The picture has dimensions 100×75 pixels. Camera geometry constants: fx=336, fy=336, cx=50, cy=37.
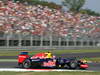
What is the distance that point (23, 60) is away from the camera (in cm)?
1889

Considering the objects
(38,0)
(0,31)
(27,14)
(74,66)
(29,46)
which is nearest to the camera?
(74,66)

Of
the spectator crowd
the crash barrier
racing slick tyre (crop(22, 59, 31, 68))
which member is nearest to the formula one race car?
racing slick tyre (crop(22, 59, 31, 68))

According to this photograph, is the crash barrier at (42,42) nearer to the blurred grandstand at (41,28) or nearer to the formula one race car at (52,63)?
the blurred grandstand at (41,28)

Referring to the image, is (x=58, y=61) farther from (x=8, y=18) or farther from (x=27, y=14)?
(x=27, y=14)

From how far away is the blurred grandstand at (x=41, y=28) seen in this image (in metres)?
37.4

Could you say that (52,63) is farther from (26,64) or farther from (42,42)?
(42,42)

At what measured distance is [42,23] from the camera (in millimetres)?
41875

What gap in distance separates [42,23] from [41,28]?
5.11 feet

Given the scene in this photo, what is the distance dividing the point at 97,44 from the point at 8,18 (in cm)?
1595

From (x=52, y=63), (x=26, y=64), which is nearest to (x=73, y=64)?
(x=52, y=63)

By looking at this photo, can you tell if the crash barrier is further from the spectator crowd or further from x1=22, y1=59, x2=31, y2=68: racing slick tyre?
x1=22, y1=59, x2=31, y2=68: racing slick tyre

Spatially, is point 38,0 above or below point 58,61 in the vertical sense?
above

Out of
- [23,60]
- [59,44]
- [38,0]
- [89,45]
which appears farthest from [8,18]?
[38,0]

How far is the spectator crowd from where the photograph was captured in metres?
37.9
